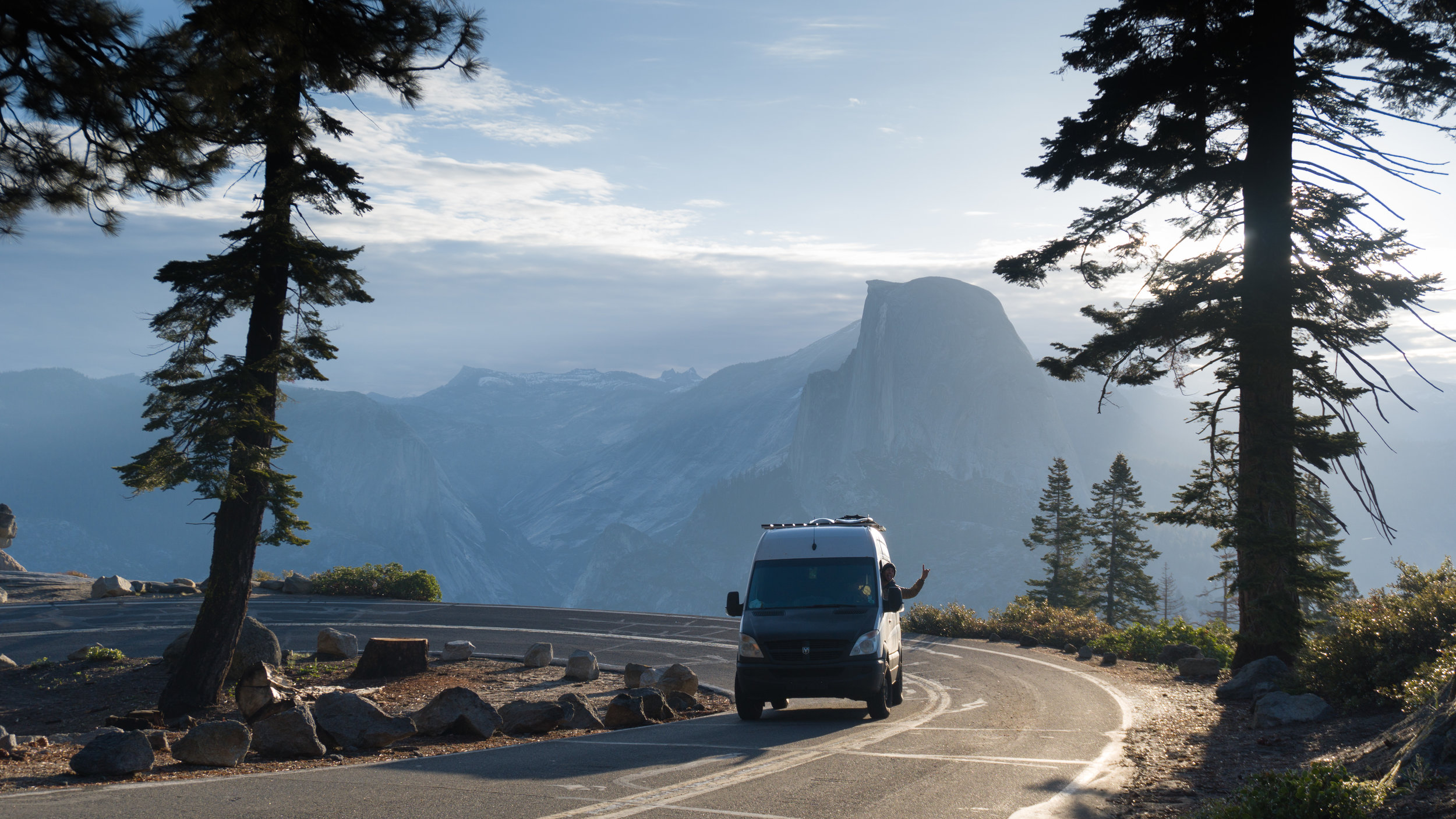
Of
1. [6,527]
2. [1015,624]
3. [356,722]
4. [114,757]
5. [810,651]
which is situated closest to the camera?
[114,757]

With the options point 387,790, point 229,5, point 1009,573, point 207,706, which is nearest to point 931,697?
point 387,790

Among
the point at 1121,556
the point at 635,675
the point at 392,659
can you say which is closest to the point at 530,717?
the point at 635,675

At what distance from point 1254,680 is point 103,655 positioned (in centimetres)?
2037

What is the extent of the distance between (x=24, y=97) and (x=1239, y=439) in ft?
54.1

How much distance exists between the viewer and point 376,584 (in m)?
33.0

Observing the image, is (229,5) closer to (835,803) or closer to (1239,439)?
(835,803)

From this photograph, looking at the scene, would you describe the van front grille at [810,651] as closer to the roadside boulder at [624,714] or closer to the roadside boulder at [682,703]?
the roadside boulder at [624,714]

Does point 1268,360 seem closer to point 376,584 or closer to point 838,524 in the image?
point 838,524

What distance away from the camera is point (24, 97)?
8.16 metres

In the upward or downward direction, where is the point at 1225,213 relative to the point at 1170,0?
downward

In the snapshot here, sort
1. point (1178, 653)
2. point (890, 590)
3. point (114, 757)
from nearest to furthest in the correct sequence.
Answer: point (114, 757) → point (890, 590) → point (1178, 653)

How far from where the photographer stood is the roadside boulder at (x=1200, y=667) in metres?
16.7

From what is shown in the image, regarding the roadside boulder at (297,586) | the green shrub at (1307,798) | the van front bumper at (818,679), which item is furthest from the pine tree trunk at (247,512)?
the roadside boulder at (297,586)

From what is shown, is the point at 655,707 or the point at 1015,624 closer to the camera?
the point at 655,707
